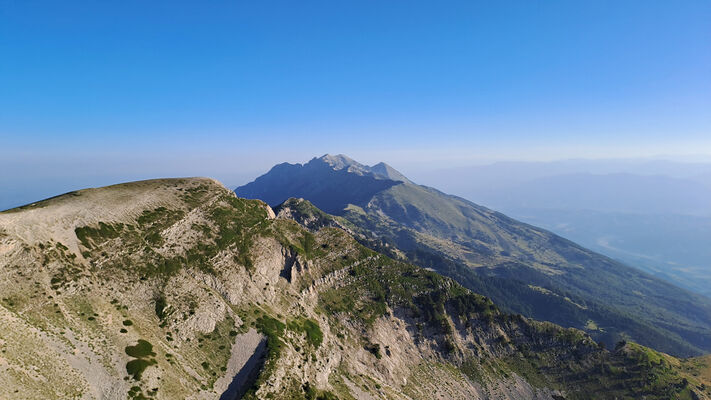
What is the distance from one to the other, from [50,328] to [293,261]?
2972 inches

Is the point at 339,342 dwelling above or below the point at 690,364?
above

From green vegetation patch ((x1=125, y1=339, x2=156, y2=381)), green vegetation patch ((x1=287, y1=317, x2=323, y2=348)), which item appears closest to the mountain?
green vegetation patch ((x1=125, y1=339, x2=156, y2=381))

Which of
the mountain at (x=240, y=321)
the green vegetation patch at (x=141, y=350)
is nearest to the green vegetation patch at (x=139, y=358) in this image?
the green vegetation patch at (x=141, y=350)

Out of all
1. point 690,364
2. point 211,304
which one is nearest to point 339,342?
point 211,304

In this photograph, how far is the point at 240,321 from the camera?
307 feet

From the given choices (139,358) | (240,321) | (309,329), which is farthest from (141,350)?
(309,329)

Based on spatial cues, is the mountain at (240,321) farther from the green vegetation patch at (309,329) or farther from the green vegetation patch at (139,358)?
the green vegetation patch at (309,329)

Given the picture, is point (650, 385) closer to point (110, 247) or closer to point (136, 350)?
point (136, 350)

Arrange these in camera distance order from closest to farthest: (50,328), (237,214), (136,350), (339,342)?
(50,328) < (136,350) < (339,342) < (237,214)

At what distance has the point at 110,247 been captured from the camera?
290 feet

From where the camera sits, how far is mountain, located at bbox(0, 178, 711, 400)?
64.8 m

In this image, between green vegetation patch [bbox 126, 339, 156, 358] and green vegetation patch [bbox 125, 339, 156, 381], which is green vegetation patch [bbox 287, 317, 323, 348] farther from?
green vegetation patch [bbox 125, 339, 156, 381]

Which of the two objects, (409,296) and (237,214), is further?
(409,296)

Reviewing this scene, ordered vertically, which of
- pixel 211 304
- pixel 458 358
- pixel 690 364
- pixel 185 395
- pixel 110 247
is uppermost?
pixel 110 247
